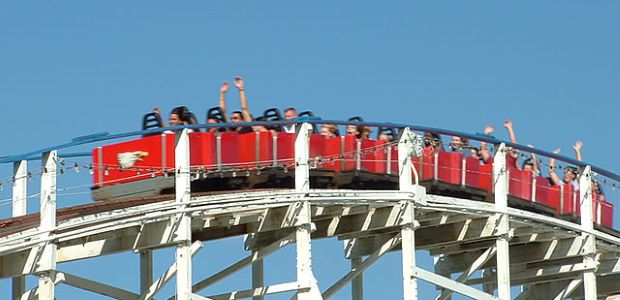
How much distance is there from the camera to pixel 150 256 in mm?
42406

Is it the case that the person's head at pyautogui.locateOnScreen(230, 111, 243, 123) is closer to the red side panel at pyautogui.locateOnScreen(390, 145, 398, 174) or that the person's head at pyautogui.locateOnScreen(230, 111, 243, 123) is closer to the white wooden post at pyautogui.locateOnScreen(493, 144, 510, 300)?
the red side panel at pyautogui.locateOnScreen(390, 145, 398, 174)

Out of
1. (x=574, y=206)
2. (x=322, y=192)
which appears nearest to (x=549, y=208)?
(x=574, y=206)

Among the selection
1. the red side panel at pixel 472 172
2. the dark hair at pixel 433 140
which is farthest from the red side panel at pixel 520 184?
the dark hair at pixel 433 140

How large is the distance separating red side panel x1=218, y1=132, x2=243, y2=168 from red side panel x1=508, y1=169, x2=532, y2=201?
8.22m

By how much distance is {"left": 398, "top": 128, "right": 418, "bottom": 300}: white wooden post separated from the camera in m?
41.8

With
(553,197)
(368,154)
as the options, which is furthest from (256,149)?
(553,197)

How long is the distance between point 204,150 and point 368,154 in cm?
411

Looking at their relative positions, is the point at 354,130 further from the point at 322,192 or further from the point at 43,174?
the point at 43,174

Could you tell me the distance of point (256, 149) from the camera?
129 ft

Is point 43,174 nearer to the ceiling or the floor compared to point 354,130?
nearer to the floor

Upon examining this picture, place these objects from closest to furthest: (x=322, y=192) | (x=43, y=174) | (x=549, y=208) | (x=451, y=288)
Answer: (x=43, y=174) → (x=322, y=192) → (x=451, y=288) → (x=549, y=208)

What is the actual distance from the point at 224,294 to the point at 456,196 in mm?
5669

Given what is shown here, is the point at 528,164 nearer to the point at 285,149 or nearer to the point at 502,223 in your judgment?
the point at 502,223

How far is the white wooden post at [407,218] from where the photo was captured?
137ft
